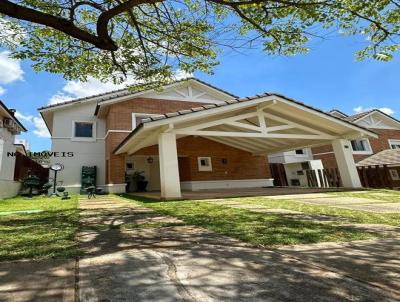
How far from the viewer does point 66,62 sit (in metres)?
9.18

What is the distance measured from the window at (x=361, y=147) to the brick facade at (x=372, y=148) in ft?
1.15

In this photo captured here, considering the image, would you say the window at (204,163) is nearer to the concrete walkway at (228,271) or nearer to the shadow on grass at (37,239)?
the shadow on grass at (37,239)

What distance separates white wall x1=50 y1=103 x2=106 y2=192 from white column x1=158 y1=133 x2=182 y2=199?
8.98 m

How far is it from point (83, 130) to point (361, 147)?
2286 centimetres

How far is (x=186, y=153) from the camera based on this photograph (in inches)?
655

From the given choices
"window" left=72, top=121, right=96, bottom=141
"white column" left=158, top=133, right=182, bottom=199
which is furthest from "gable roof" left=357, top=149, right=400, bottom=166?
"window" left=72, top=121, right=96, bottom=141

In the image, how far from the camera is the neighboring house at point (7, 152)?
36.5 ft

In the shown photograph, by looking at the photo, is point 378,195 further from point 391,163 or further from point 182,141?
point 182,141

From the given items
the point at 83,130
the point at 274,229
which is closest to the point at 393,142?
the point at 83,130

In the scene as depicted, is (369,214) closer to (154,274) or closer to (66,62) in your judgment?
Answer: (154,274)

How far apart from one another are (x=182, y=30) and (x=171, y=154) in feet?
13.5

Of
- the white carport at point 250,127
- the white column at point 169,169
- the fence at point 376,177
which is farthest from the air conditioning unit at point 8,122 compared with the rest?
the fence at point 376,177

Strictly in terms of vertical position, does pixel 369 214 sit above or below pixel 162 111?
below

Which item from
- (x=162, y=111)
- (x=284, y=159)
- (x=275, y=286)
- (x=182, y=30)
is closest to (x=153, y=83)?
(x=182, y=30)
